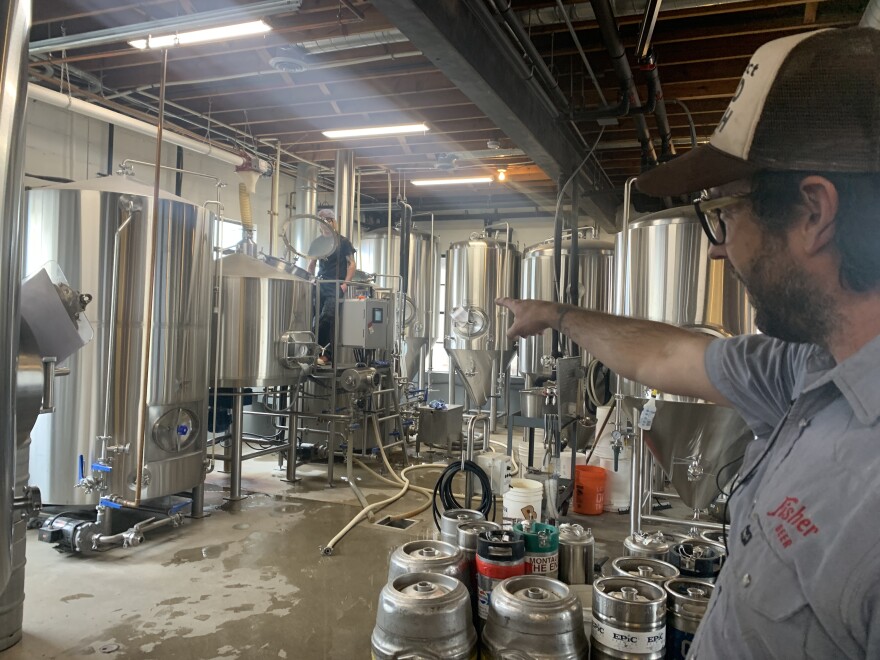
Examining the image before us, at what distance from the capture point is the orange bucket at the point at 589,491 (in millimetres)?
3953

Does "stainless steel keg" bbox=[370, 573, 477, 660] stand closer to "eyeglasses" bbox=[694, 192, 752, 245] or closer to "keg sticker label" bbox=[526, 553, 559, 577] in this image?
"keg sticker label" bbox=[526, 553, 559, 577]

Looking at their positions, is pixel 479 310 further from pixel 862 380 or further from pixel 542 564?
pixel 862 380

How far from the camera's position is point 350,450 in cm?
445

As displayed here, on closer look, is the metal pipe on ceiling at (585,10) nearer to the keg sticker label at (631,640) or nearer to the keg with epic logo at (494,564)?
the keg with epic logo at (494,564)

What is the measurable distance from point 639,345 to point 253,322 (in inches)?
135

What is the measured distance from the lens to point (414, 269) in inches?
305

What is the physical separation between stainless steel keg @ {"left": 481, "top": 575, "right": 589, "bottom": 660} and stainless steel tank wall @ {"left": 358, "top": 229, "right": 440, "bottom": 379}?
18.7 ft

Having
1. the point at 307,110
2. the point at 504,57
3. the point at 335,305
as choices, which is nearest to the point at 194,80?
the point at 307,110

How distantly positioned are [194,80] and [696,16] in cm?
351

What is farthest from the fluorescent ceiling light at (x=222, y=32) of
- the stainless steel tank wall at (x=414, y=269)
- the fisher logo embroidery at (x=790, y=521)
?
the stainless steel tank wall at (x=414, y=269)

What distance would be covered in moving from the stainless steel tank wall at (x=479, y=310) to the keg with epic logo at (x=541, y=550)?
13.7ft

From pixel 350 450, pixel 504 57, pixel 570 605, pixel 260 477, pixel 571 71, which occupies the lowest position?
pixel 260 477

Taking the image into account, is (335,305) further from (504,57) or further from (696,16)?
(696,16)

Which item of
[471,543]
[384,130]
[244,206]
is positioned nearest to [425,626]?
[471,543]
